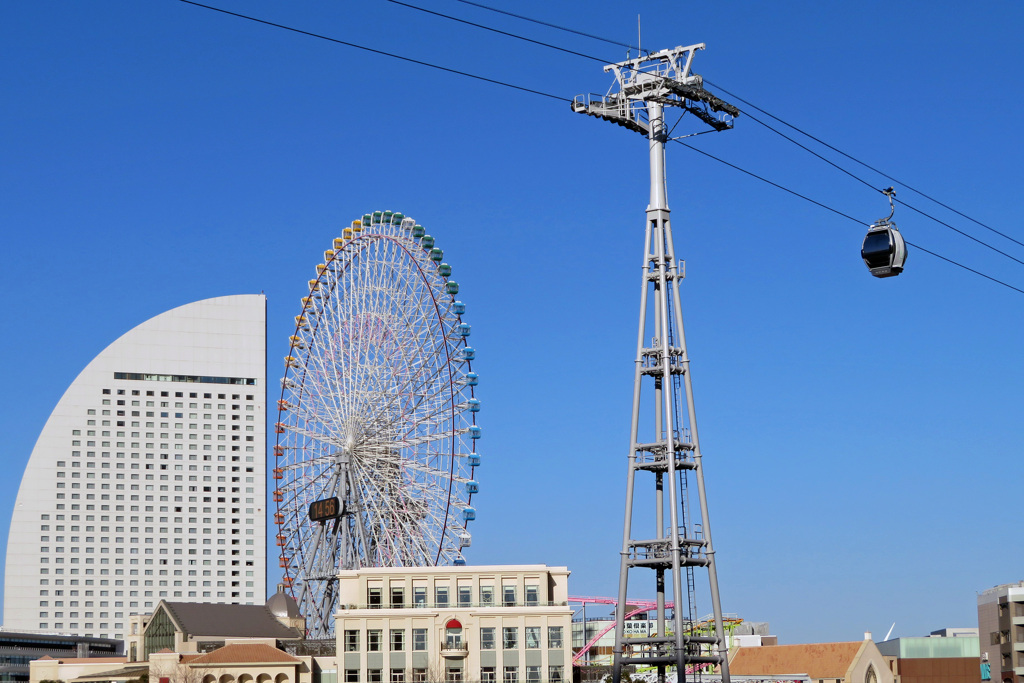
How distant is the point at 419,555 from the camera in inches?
4648

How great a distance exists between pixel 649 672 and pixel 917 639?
35.4m

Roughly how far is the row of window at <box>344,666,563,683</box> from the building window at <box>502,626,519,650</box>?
4.71 ft

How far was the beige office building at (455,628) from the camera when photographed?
96938mm

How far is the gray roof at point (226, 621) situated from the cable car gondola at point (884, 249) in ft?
275

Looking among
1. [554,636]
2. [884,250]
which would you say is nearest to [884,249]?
[884,250]

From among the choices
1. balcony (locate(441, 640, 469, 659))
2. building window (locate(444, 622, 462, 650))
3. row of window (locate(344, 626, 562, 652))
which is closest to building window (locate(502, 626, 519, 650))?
row of window (locate(344, 626, 562, 652))

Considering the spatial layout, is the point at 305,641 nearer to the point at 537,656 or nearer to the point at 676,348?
the point at 537,656

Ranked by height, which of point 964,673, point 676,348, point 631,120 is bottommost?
point 964,673

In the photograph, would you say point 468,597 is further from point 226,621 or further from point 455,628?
point 226,621

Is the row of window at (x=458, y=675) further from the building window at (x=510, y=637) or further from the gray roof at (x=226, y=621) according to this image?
the gray roof at (x=226, y=621)

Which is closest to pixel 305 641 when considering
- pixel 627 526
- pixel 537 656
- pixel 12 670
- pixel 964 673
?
pixel 537 656

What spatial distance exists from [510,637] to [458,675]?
14.0ft

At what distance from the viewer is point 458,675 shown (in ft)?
317

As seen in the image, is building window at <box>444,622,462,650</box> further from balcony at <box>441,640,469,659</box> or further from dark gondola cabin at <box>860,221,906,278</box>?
dark gondola cabin at <box>860,221,906,278</box>
